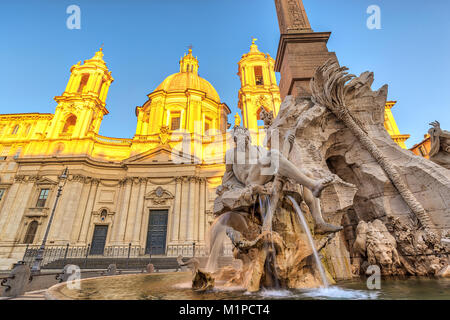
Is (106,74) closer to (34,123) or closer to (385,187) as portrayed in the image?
(34,123)

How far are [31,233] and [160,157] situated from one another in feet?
45.7

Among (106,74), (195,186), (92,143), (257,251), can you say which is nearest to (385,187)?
(257,251)

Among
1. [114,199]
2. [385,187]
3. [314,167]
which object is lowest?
[385,187]

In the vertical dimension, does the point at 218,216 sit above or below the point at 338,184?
below

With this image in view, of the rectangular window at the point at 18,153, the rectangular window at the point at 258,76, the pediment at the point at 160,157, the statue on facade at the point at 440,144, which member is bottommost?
the statue on facade at the point at 440,144

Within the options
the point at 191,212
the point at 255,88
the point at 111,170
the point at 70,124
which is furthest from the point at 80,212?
the point at 255,88

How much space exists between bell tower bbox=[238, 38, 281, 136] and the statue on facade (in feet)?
71.8

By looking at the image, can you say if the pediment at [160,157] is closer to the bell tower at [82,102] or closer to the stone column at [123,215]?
the stone column at [123,215]

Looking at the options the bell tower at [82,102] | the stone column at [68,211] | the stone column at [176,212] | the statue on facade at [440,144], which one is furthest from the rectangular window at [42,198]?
the statue on facade at [440,144]

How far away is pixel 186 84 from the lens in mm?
34688

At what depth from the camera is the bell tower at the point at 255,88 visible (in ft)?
94.5

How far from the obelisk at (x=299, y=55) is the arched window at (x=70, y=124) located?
2944cm

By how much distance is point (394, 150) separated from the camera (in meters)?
4.97
